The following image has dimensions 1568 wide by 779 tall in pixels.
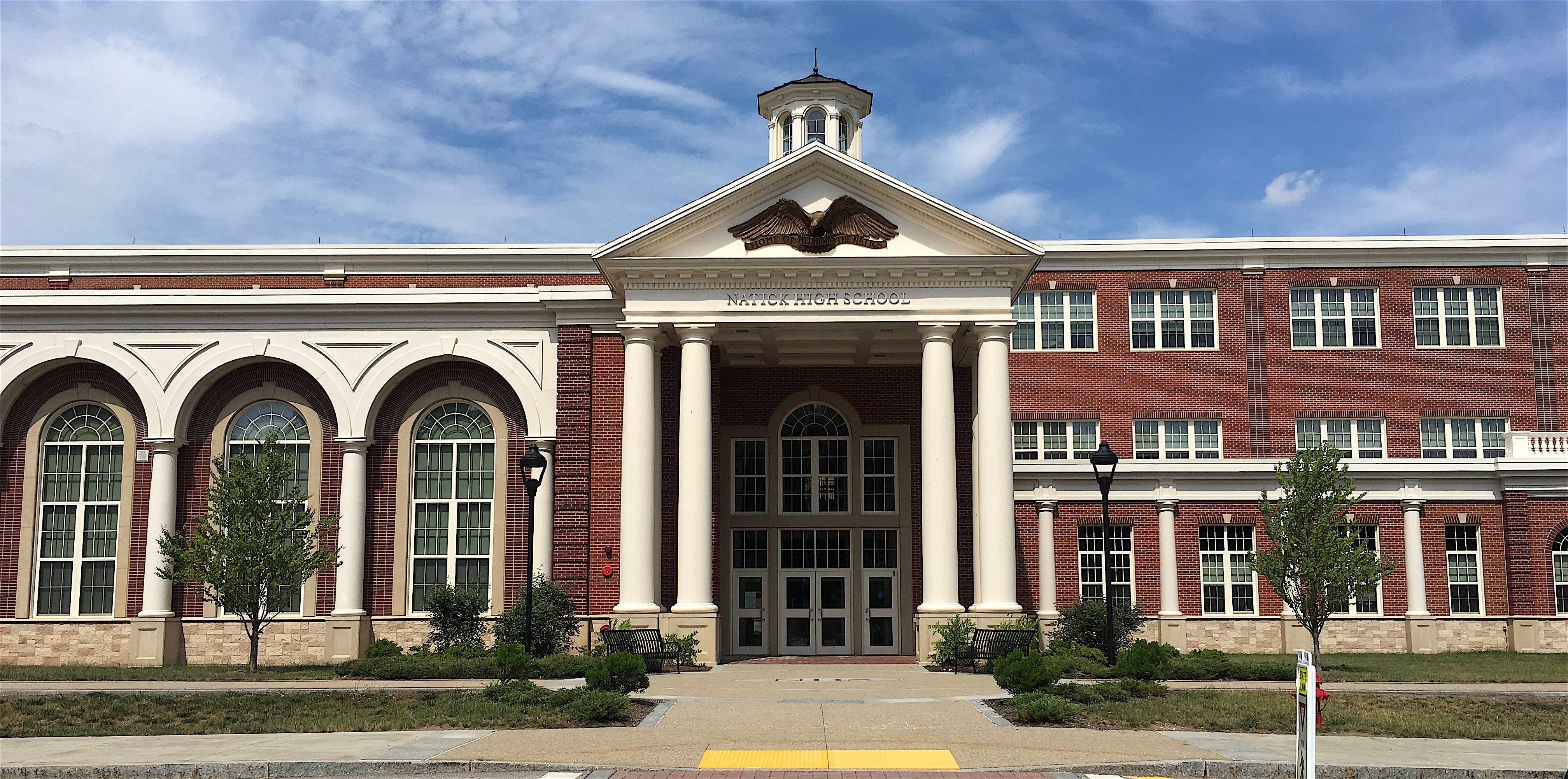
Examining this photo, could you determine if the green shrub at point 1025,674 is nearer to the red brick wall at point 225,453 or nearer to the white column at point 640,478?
the white column at point 640,478

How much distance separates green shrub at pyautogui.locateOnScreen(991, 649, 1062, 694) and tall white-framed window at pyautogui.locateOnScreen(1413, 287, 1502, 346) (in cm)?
2380

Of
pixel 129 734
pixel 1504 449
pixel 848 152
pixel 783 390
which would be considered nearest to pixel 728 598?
pixel 783 390

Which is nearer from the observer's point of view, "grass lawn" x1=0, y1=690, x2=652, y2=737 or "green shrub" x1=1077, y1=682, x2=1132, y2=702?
"grass lawn" x1=0, y1=690, x2=652, y2=737

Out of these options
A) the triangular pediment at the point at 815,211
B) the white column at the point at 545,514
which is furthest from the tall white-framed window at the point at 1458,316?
the white column at the point at 545,514

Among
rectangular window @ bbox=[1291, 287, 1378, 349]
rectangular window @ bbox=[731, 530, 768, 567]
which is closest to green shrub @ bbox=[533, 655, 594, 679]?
rectangular window @ bbox=[731, 530, 768, 567]

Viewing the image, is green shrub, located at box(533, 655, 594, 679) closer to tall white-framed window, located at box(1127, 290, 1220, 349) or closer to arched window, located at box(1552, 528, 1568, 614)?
tall white-framed window, located at box(1127, 290, 1220, 349)

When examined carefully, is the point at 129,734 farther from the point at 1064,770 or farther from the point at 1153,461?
the point at 1153,461

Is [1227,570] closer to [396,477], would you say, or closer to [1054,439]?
[1054,439]

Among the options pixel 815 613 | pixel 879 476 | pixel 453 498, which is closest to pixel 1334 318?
pixel 879 476

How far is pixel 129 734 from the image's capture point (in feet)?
54.7

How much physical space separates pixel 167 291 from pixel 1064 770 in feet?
88.3

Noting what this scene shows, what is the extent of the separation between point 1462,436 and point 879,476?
18558 millimetres

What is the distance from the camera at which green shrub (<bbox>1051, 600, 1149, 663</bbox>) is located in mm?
30672

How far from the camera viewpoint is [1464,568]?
34.7 metres
